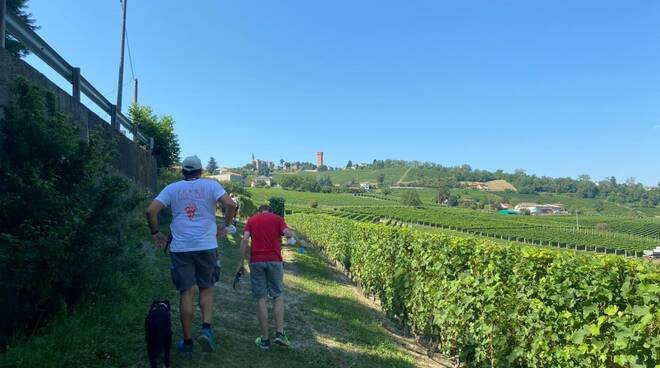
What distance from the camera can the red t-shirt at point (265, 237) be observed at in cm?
519

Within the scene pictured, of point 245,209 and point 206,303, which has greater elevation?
point 206,303

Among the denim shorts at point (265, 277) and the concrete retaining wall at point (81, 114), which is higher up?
the concrete retaining wall at point (81, 114)

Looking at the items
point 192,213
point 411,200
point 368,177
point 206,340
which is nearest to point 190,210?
point 192,213

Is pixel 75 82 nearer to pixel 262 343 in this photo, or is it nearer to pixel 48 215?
pixel 48 215

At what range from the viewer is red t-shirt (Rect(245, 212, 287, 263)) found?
5.19 m

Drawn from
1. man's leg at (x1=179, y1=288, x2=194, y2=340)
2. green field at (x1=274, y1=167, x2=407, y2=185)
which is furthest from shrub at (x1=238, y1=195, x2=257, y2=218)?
green field at (x1=274, y1=167, x2=407, y2=185)

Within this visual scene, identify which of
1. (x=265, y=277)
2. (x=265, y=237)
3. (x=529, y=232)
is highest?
(x=265, y=237)

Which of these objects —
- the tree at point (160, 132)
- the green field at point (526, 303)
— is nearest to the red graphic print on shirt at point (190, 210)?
the green field at point (526, 303)

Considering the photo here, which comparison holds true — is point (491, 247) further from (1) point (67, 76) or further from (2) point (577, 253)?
(1) point (67, 76)

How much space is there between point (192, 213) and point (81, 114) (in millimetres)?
4051

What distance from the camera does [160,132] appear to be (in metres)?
22.9

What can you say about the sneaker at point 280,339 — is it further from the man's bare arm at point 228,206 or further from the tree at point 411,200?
the tree at point 411,200

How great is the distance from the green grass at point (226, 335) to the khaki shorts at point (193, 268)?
0.71 m

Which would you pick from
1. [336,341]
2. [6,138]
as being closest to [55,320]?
[6,138]
